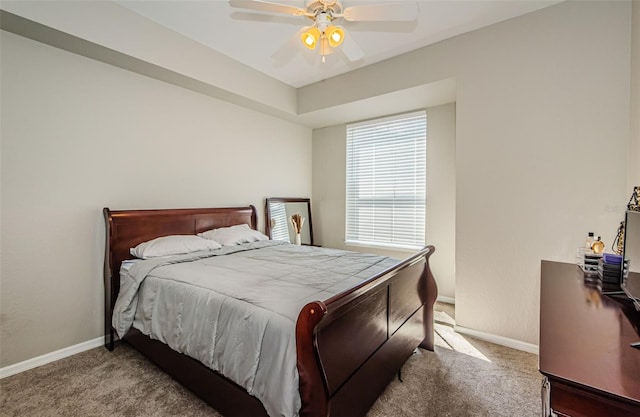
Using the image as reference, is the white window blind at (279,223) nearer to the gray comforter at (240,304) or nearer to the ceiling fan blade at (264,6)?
the gray comforter at (240,304)

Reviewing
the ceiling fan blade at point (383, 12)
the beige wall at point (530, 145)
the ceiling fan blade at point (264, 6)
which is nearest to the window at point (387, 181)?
the beige wall at point (530, 145)

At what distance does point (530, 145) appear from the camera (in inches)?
96.7

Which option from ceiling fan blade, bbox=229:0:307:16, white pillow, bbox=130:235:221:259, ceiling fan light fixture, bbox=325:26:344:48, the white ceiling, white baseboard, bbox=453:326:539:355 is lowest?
white baseboard, bbox=453:326:539:355

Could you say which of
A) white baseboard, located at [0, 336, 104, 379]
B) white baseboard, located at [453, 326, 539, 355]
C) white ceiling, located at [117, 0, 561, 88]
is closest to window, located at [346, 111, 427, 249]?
white ceiling, located at [117, 0, 561, 88]

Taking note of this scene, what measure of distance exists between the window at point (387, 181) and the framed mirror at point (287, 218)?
0.67m

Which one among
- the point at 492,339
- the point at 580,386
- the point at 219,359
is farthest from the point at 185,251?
the point at 492,339

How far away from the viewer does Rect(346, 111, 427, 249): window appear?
12.6ft

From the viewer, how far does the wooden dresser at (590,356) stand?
73 centimetres

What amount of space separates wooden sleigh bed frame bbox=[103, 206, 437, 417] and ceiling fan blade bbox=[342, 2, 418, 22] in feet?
5.54

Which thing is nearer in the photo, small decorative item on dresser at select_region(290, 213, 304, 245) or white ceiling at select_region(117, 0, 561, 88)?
white ceiling at select_region(117, 0, 561, 88)

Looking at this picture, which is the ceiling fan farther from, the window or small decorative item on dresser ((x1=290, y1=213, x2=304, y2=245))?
small decorative item on dresser ((x1=290, y1=213, x2=304, y2=245))

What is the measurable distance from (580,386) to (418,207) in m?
3.20

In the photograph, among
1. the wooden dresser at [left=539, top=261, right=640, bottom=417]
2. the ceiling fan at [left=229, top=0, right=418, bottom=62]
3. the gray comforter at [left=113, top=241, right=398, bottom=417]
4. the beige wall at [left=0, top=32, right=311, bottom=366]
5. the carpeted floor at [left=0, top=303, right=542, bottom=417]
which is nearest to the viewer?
the wooden dresser at [left=539, top=261, right=640, bottom=417]

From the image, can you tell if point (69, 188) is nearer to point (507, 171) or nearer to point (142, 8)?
point (142, 8)
